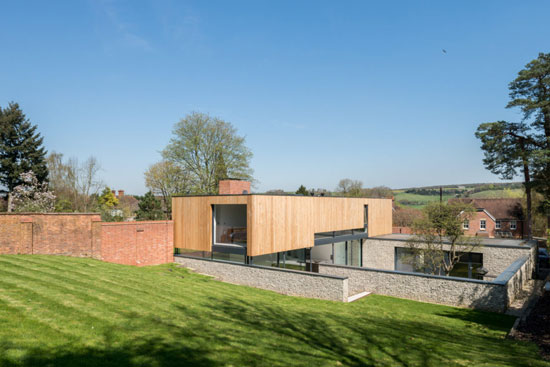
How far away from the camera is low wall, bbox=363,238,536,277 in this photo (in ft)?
61.6

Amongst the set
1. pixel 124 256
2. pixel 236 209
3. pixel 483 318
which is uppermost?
pixel 236 209

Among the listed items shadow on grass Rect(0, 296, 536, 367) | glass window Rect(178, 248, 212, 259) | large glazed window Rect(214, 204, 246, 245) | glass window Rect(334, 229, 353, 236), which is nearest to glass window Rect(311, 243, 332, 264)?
glass window Rect(334, 229, 353, 236)

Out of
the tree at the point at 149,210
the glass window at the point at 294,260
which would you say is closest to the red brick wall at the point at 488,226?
the glass window at the point at 294,260

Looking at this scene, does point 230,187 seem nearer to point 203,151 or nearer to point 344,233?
point 344,233

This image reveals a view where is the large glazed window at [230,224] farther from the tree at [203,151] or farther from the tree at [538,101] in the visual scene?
the tree at [538,101]

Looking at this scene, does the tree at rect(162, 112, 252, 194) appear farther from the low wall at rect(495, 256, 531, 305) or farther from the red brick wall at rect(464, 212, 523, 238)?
the red brick wall at rect(464, 212, 523, 238)

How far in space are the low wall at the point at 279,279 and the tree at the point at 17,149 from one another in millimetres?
23511

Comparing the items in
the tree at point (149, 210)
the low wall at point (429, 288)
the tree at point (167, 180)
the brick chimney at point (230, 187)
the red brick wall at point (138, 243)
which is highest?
the tree at point (167, 180)

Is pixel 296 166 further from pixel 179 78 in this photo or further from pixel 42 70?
pixel 42 70

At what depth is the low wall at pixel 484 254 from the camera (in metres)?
18.8

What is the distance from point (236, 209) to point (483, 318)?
40.9 feet

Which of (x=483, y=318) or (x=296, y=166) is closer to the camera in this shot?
(x=483, y=318)

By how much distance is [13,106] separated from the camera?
102 ft

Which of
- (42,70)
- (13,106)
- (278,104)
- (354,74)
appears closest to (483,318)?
(354,74)
